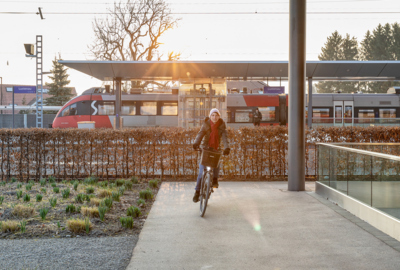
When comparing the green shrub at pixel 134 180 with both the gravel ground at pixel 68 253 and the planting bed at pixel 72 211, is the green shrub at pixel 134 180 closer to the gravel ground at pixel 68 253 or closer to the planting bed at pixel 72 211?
the planting bed at pixel 72 211

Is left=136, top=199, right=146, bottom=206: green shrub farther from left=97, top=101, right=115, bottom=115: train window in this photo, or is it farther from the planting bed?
left=97, top=101, right=115, bottom=115: train window

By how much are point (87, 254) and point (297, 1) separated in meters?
7.27

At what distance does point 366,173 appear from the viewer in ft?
21.9

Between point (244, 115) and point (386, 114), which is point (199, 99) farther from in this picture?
point (386, 114)

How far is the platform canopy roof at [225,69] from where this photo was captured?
2295cm

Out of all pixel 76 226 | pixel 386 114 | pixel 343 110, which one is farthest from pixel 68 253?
pixel 386 114

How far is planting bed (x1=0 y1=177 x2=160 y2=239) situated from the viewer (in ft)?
19.7

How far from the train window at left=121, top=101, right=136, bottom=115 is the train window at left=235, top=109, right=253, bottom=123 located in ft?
26.2

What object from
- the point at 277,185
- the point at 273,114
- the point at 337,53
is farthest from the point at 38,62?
the point at 337,53

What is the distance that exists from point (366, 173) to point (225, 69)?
58.3ft

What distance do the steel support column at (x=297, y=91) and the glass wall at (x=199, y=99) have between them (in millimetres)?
12954

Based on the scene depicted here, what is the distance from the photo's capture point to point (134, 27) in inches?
1499

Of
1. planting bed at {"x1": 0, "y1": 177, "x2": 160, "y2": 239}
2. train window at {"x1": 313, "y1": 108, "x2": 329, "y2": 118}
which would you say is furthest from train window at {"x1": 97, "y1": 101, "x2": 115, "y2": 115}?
planting bed at {"x1": 0, "y1": 177, "x2": 160, "y2": 239}

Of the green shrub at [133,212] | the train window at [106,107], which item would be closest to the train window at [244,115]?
the train window at [106,107]
